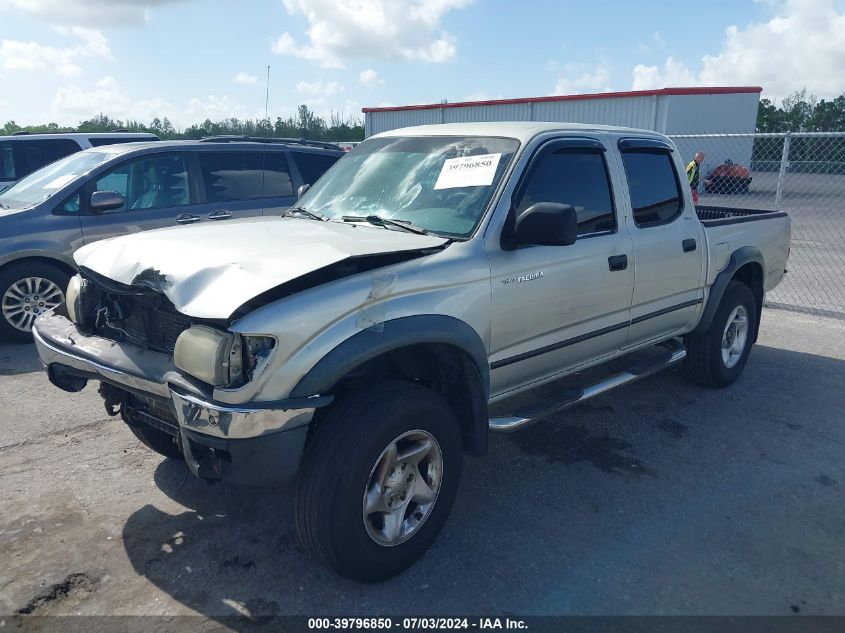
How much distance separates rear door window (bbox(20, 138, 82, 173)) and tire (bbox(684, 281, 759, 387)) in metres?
9.07

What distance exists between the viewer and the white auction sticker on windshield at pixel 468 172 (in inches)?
141

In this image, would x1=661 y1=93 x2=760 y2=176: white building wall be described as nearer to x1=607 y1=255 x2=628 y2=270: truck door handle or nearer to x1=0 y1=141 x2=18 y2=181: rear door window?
x1=0 y1=141 x2=18 y2=181: rear door window

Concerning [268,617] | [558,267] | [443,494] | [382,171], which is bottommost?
[268,617]

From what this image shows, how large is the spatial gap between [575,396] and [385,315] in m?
1.57

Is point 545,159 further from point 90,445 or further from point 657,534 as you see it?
point 90,445

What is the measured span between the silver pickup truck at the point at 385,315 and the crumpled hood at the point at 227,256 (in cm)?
1

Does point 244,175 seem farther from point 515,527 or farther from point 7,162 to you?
point 515,527

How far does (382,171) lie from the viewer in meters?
4.02

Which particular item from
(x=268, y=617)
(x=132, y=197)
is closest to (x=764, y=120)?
(x=132, y=197)

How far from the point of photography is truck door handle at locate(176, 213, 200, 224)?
5.96 meters

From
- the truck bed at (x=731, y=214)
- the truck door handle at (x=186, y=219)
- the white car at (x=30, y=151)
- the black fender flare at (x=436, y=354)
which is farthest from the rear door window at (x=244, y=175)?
the black fender flare at (x=436, y=354)

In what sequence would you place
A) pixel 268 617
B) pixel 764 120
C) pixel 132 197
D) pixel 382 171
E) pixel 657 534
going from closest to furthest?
pixel 268 617 → pixel 657 534 → pixel 382 171 → pixel 132 197 → pixel 764 120

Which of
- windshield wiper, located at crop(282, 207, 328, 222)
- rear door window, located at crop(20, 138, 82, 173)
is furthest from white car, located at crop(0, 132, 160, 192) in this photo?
windshield wiper, located at crop(282, 207, 328, 222)

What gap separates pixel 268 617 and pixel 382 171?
2.50 meters
